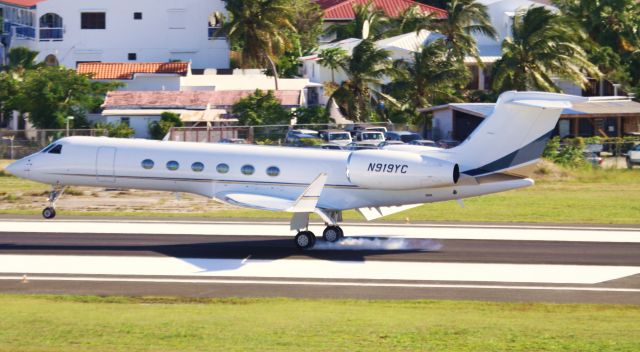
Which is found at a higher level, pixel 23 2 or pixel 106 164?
pixel 23 2

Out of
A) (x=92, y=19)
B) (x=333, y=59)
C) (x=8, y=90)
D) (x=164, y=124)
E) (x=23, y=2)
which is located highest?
(x=23, y=2)

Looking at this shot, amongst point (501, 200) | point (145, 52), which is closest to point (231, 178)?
point (501, 200)

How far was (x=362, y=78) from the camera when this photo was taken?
6209cm

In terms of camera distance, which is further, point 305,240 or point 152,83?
point 152,83

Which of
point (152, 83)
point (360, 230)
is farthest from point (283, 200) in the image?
point (152, 83)

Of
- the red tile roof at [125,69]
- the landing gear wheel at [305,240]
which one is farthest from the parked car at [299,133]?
the landing gear wheel at [305,240]

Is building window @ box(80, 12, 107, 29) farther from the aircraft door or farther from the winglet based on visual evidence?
the winglet

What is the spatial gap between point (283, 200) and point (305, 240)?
123cm

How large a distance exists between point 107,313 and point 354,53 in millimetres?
45595

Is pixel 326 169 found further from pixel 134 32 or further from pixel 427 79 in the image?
pixel 134 32

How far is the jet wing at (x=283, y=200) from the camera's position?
2528 centimetres

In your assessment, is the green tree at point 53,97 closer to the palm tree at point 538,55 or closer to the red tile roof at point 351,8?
the palm tree at point 538,55

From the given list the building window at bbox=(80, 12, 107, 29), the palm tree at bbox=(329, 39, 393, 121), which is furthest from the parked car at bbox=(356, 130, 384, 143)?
the building window at bbox=(80, 12, 107, 29)

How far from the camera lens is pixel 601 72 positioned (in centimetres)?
6894
